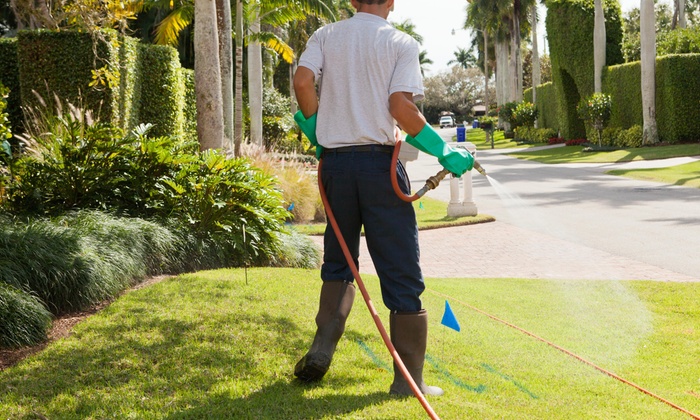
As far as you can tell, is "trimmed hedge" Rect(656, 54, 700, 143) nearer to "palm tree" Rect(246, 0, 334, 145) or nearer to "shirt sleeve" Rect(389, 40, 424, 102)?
"palm tree" Rect(246, 0, 334, 145)

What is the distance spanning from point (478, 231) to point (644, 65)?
20.5m

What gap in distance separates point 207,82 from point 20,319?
6645 mm

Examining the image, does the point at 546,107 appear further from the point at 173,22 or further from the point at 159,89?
the point at 159,89

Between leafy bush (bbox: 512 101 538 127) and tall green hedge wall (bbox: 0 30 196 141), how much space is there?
121 feet

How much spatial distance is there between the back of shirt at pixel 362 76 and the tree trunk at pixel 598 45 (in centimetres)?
3183

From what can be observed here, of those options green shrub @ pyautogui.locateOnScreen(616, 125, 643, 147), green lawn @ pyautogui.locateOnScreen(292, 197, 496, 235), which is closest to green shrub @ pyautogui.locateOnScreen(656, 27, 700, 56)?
green shrub @ pyautogui.locateOnScreen(616, 125, 643, 147)

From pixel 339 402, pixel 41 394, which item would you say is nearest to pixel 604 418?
pixel 339 402

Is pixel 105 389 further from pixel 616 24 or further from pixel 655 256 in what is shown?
pixel 616 24

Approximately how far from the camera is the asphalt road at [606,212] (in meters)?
9.88

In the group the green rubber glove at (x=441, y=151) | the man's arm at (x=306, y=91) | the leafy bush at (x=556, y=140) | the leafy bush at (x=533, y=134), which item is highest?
the leafy bush at (x=533, y=134)

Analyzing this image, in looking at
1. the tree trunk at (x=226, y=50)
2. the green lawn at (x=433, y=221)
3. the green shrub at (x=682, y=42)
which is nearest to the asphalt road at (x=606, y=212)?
the green lawn at (x=433, y=221)

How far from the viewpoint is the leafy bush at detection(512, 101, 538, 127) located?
5016 cm

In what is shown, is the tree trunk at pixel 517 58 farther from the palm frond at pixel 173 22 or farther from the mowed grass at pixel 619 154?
the palm frond at pixel 173 22

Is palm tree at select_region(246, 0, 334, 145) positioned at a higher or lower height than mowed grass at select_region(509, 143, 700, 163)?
higher
